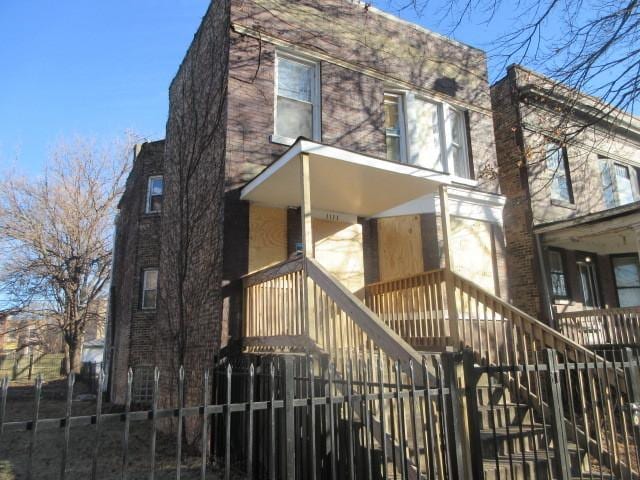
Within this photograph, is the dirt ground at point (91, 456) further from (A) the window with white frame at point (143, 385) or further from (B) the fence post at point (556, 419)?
(B) the fence post at point (556, 419)

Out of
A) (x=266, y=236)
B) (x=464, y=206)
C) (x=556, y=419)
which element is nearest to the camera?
(x=556, y=419)

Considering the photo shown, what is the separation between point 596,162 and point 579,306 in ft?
16.6

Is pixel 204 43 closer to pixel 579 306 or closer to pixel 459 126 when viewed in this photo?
pixel 459 126

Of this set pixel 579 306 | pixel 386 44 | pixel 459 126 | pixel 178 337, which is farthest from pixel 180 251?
pixel 579 306

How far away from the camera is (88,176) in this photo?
2752 centimetres

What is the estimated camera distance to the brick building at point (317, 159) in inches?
328

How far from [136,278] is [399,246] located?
34.4 ft

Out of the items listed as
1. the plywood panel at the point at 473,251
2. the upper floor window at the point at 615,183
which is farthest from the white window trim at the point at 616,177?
the plywood panel at the point at 473,251

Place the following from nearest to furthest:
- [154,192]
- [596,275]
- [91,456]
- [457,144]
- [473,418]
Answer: [473,418] → [91,456] → [457,144] → [596,275] → [154,192]

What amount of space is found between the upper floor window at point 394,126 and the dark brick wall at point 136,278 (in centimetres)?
958

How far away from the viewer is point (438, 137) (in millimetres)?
11914

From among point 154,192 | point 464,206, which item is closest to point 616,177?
point 464,206

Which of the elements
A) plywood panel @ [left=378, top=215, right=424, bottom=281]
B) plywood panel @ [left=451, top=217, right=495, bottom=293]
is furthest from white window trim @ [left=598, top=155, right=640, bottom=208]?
plywood panel @ [left=378, top=215, right=424, bottom=281]

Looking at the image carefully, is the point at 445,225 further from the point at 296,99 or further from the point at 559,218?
the point at 559,218
